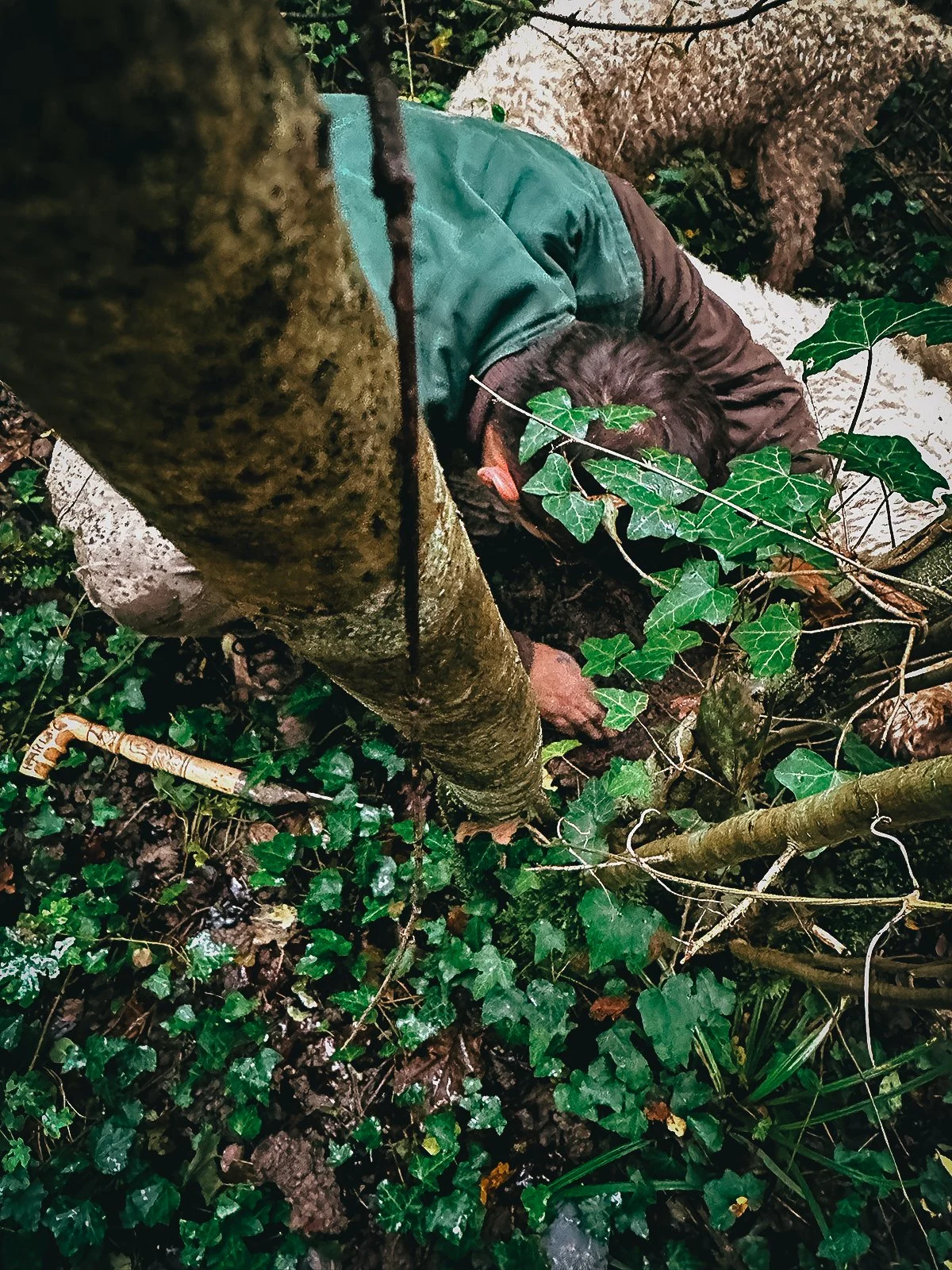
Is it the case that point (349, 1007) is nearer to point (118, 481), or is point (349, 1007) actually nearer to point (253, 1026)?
point (253, 1026)

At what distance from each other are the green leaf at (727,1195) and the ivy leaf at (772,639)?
1.43 meters

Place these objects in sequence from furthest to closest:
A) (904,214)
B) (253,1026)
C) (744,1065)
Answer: (904,214) → (253,1026) → (744,1065)

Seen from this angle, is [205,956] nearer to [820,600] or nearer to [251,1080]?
[251,1080]

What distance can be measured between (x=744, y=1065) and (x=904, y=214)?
3.29m

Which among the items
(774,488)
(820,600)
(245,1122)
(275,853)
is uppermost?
(774,488)

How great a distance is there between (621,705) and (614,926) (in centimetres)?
48

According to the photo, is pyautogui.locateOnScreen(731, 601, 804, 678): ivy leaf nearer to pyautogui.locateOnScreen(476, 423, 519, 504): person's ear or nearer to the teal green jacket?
pyautogui.locateOnScreen(476, 423, 519, 504): person's ear

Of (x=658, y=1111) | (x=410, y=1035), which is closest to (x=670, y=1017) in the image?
(x=658, y=1111)

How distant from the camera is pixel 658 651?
1213 mm

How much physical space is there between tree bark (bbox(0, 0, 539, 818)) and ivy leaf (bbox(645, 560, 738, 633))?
0.60 metres

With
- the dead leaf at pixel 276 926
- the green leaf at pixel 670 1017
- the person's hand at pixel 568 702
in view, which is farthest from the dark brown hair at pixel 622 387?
the dead leaf at pixel 276 926

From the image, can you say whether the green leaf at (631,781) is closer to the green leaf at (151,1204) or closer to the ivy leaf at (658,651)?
the ivy leaf at (658,651)

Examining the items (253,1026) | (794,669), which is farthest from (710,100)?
(253,1026)

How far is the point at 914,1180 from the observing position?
1.66 m
